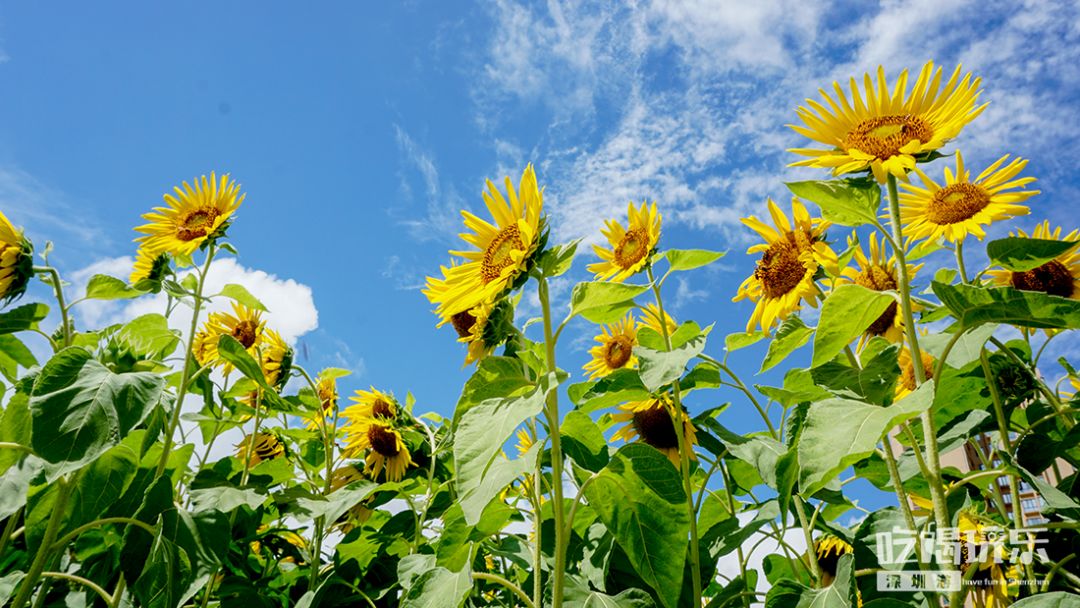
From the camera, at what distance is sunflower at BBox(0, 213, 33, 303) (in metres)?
2.25

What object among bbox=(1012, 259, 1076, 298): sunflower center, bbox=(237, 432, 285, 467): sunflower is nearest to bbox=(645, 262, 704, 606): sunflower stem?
bbox=(1012, 259, 1076, 298): sunflower center

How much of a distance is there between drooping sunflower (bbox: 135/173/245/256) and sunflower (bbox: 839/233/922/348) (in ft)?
6.59

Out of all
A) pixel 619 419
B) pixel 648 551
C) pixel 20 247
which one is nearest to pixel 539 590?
pixel 648 551

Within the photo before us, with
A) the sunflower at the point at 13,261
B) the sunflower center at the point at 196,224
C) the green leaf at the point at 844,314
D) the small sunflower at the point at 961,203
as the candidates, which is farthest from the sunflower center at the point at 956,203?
the sunflower at the point at 13,261

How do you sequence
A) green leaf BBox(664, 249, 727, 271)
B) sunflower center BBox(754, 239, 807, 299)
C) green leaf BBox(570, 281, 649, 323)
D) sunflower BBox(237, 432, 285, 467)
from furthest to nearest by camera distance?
sunflower BBox(237, 432, 285, 467), sunflower center BBox(754, 239, 807, 299), green leaf BBox(664, 249, 727, 271), green leaf BBox(570, 281, 649, 323)

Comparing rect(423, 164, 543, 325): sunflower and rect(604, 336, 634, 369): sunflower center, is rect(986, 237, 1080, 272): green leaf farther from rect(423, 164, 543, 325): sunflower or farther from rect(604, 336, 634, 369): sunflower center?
rect(604, 336, 634, 369): sunflower center

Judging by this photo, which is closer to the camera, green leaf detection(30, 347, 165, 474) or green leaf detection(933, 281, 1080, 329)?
green leaf detection(933, 281, 1080, 329)

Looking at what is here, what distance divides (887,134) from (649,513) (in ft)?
3.13

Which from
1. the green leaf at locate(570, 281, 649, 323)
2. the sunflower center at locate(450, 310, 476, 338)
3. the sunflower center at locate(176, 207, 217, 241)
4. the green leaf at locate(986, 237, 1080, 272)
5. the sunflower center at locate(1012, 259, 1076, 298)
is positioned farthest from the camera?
the sunflower center at locate(176, 207, 217, 241)

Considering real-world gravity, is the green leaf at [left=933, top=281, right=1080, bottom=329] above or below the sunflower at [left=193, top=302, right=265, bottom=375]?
below

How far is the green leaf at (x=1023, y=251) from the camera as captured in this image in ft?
5.02

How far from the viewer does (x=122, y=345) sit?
2025 millimetres

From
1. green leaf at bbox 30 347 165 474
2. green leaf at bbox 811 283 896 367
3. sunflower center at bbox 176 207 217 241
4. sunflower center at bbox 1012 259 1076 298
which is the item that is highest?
sunflower center at bbox 176 207 217 241

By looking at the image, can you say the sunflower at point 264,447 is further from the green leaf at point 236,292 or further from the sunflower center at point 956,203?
the sunflower center at point 956,203
